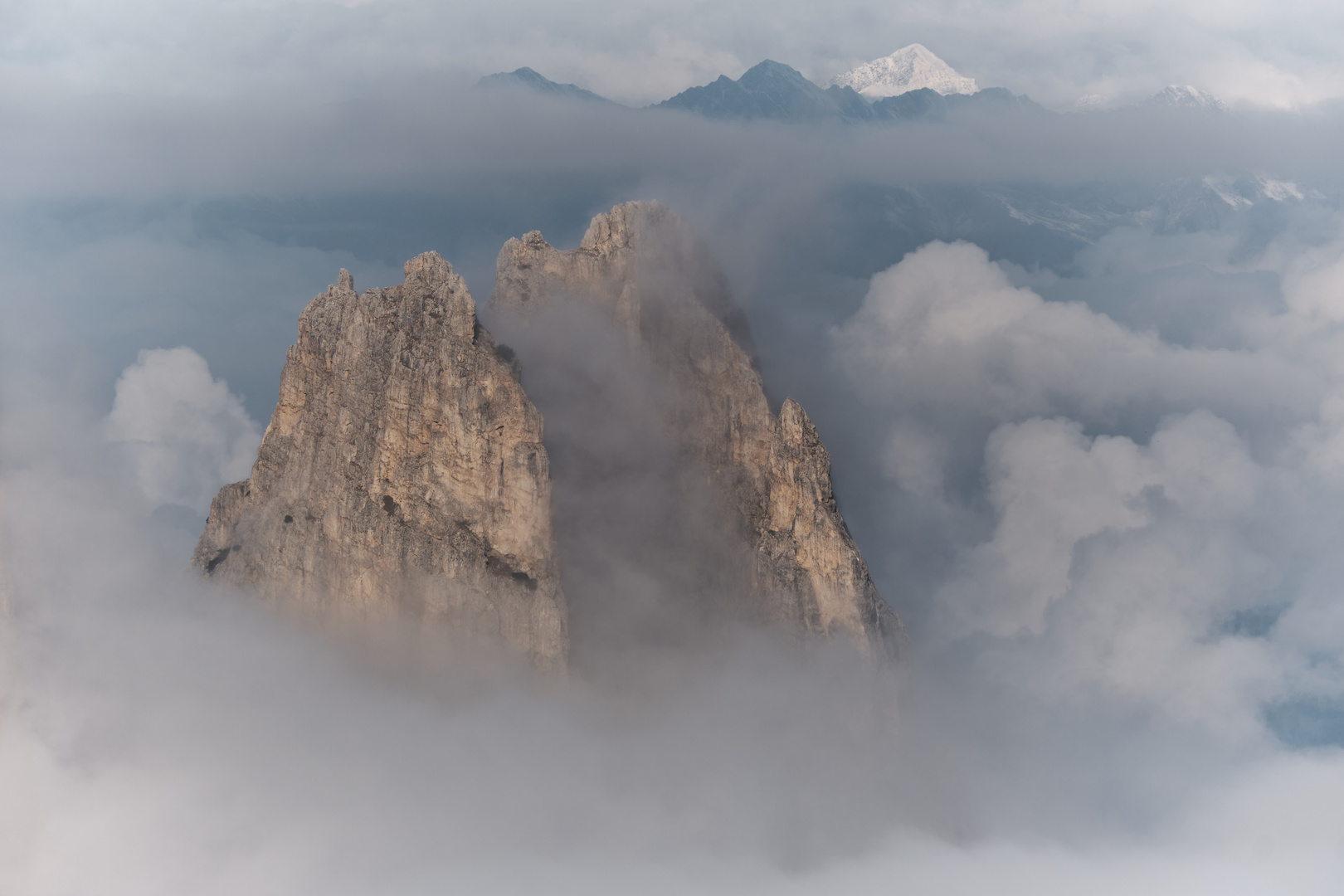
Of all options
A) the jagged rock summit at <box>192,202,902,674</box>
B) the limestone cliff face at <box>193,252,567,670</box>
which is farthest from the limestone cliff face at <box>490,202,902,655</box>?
the limestone cliff face at <box>193,252,567,670</box>

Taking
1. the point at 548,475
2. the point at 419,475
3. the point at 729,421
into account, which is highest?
the point at 729,421

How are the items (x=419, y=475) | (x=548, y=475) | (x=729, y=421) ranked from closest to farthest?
(x=548, y=475) → (x=419, y=475) → (x=729, y=421)

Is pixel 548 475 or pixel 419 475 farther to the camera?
pixel 419 475

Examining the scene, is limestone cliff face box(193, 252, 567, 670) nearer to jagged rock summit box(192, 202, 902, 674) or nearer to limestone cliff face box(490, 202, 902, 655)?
jagged rock summit box(192, 202, 902, 674)

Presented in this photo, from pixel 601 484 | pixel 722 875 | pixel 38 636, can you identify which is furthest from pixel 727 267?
pixel 38 636

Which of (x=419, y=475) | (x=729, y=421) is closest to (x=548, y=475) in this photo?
(x=419, y=475)

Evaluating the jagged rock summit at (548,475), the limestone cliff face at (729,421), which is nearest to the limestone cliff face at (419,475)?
the jagged rock summit at (548,475)

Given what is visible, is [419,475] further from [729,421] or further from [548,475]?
[729,421]

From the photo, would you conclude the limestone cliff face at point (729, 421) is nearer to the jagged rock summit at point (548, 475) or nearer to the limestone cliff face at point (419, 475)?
the jagged rock summit at point (548, 475)
